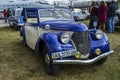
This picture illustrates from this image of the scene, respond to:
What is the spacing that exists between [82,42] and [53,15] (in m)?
1.82

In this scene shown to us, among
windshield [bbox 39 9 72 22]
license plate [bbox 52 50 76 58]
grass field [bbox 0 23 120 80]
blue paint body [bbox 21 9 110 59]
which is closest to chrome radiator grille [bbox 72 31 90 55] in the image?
blue paint body [bbox 21 9 110 59]

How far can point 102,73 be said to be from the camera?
5.59 metres

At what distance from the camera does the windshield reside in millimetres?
6691

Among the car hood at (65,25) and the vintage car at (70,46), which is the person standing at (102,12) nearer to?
the car hood at (65,25)

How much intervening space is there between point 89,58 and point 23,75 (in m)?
1.70

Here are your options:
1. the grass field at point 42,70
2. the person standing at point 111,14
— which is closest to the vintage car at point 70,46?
the grass field at point 42,70

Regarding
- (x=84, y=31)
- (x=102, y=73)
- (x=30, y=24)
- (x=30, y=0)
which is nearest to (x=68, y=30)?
(x=84, y=31)

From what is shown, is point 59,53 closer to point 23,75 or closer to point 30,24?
point 23,75

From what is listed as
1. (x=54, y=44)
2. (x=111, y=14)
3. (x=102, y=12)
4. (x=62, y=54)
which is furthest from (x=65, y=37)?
(x=111, y=14)

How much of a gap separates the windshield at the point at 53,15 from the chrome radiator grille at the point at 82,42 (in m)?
1.54

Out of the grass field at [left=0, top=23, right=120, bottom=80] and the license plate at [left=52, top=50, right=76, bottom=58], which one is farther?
the grass field at [left=0, top=23, right=120, bottom=80]

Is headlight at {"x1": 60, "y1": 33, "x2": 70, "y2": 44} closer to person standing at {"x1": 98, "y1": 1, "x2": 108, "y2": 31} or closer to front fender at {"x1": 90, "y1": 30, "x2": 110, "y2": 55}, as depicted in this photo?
front fender at {"x1": 90, "y1": 30, "x2": 110, "y2": 55}

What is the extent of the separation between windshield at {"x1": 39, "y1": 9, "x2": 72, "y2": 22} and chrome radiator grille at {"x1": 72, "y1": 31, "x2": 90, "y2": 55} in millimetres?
1538

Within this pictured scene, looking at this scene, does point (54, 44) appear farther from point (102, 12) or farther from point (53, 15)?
point (102, 12)
